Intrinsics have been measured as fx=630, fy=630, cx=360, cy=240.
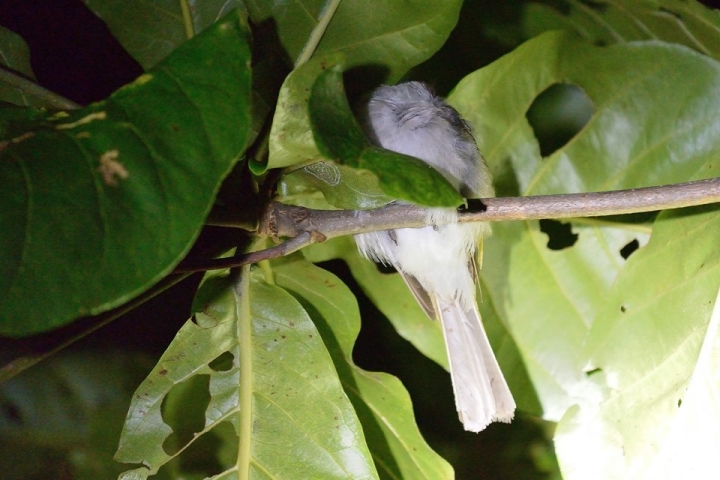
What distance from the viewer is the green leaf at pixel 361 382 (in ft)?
→ 3.93

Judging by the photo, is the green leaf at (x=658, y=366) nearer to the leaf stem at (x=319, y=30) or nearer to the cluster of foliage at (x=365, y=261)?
the cluster of foliage at (x=365, y=261)

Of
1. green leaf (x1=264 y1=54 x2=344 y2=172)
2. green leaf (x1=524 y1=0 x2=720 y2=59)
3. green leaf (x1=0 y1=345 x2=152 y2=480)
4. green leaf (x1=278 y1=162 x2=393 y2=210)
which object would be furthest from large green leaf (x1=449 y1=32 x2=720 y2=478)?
green leaf (x1=0 y1=345 x2=152 y2=480)

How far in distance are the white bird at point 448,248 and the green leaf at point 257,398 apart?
34cm

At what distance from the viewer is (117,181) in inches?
24.1

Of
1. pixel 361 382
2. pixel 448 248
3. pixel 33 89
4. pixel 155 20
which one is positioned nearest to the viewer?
pixel 33 89

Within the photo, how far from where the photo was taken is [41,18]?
Answer: 1.24 m

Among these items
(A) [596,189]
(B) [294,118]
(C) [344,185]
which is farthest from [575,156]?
(B) [294,118]

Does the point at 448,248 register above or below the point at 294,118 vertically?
above

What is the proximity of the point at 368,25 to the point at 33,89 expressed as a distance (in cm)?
55

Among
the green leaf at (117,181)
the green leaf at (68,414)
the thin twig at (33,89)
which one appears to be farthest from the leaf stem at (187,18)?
the green leaf at (68,414)

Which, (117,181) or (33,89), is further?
(33,89)

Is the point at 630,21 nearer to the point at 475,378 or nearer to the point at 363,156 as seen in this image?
the point at 475,378

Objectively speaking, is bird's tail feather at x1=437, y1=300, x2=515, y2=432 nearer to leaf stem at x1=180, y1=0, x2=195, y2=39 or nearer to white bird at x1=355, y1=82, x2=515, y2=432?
white bird at x1=355, y1=82, x2=515, y2=432

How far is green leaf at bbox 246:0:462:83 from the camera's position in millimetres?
1057
